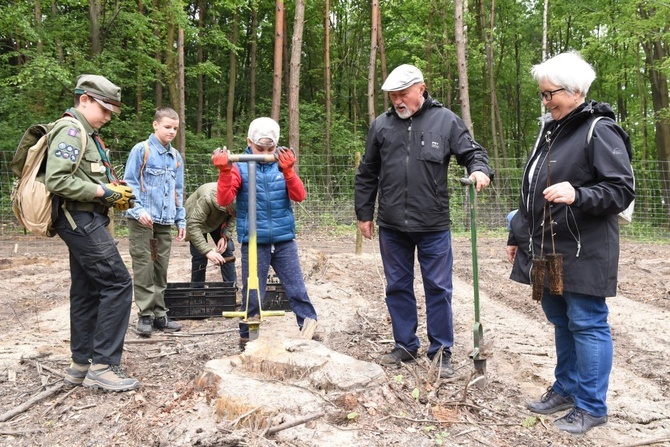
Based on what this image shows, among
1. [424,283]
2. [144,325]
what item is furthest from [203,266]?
[424,283]

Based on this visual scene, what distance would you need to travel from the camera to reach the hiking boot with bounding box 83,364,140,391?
11.9 ft

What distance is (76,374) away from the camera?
12.4 ft

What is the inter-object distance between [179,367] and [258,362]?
115 cm

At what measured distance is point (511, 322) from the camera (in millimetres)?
5781

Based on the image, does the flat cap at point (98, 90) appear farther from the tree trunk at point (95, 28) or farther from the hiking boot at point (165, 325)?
the tree trunk at point (95, 28)

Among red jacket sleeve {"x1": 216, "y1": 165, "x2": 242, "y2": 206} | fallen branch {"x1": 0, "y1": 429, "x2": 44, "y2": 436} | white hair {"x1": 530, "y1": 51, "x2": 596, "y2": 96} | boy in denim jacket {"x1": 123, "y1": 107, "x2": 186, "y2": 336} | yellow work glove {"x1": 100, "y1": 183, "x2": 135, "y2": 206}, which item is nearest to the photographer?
white hair {"x1": 530, "y1": 51, "x2": 596, "y2": 96}

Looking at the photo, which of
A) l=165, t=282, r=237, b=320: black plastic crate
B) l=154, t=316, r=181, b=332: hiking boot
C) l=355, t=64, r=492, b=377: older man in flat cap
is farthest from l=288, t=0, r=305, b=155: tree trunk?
l=355, t=64, r=492, b=377: older man in flat cap

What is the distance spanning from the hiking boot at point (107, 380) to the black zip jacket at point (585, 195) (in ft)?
8.54

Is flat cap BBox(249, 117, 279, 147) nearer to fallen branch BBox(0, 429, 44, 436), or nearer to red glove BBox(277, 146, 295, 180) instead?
red glove BBox(277, 146, 295, 180)

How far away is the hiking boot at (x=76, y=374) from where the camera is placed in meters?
3.77

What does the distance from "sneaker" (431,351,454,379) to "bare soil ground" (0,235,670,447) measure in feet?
0.25

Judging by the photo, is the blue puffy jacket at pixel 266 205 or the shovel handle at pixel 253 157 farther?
the blue puffy jacket at pixel 266 205

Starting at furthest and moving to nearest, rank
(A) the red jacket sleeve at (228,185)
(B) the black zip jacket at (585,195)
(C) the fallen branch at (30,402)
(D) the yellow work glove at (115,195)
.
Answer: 1. (A) the red jacket sleeve at (228,185)
2. (D) the yellow work glove at (115,195)
3. (C) the fallen branch at (30,402)
4. (B) the black zip jacket at (585,195)

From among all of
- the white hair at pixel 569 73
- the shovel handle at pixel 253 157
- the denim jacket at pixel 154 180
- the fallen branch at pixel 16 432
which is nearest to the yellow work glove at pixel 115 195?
the shovel handle at pixel 253 157
